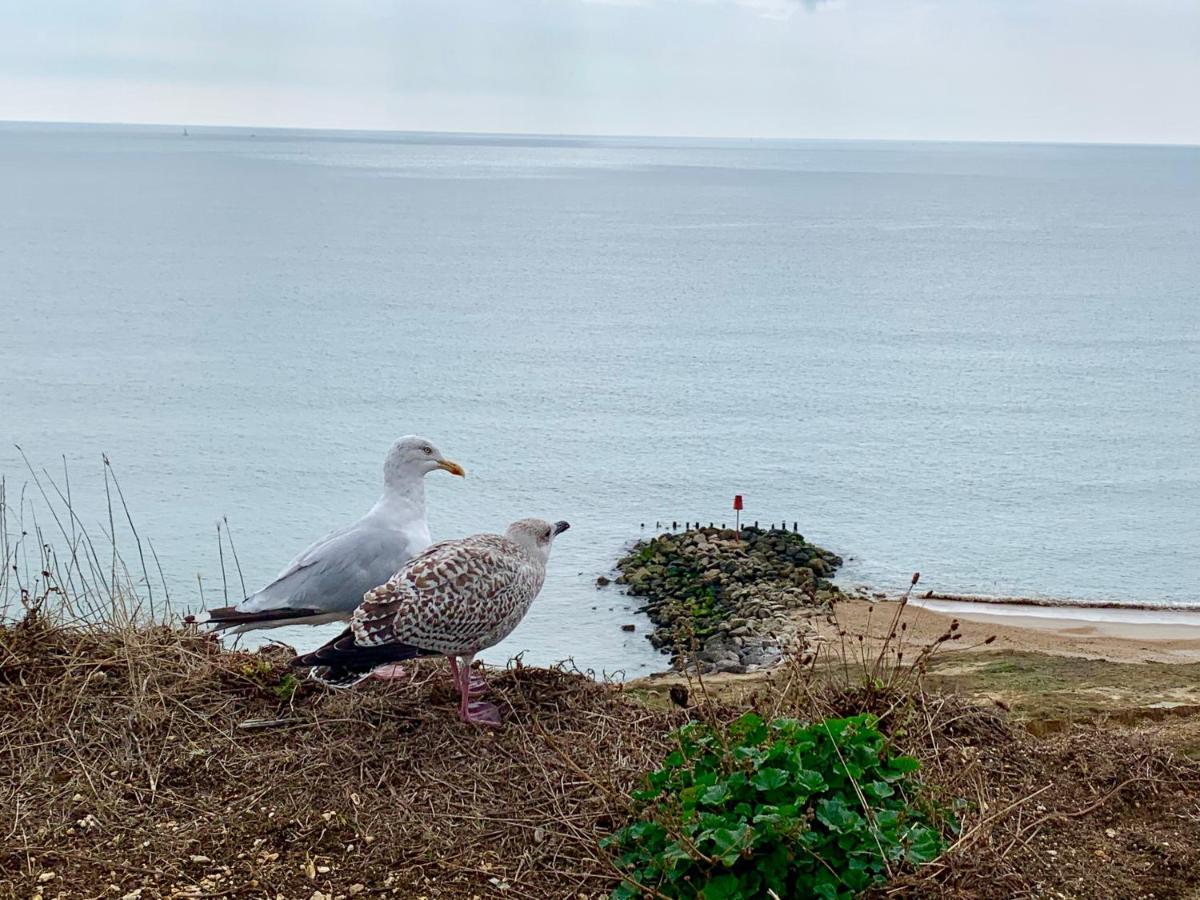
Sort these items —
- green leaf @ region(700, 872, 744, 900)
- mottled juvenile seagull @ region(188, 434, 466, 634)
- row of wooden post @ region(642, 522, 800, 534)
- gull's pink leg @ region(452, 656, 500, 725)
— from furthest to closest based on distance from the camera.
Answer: row of wooden post @ region(642, 522, 800, 534) < mottled juvenile seagull @ region(188, 434, 466, 634) < gull's pink leg @ region(452, 656, 500, 725) < green leaf @ region(700, 872, 744, 900)

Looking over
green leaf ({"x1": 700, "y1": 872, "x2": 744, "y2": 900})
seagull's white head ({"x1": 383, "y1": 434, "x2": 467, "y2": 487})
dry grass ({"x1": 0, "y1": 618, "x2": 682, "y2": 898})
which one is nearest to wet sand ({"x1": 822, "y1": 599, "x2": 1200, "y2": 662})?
seagull's white head ({"x1": 383, "y1": 434, "x2": 467, "y2": 487})

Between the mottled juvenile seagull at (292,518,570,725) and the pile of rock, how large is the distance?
26.6 feet

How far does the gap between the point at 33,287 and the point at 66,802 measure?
54946 mm

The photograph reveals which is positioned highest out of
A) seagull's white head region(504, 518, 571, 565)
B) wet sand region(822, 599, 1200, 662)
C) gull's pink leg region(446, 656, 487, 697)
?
seagull's white head region(504, 518, 571, 565)

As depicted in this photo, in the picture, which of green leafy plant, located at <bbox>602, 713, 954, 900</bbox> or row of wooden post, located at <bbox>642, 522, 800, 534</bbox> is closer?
green leafy plant, located at <bbox>602, 713, 954, 900</bbox>

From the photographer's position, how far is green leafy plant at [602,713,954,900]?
405 cm

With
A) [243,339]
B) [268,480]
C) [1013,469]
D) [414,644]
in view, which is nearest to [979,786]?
[414,644]

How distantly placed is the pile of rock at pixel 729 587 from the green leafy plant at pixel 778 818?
360 inches

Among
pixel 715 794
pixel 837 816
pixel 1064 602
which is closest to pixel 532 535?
pixel 715 794

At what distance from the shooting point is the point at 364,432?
2845cm

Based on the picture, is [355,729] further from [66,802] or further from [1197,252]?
[1197,252]

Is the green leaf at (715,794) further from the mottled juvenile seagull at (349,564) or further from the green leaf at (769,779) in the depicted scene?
the mottled juvenile seagull at (349,564)

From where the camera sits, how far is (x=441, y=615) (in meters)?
5.59

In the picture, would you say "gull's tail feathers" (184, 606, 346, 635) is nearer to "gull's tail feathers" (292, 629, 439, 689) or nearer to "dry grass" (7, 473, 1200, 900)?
"dry grass" (7, 473, 1200, 900)
